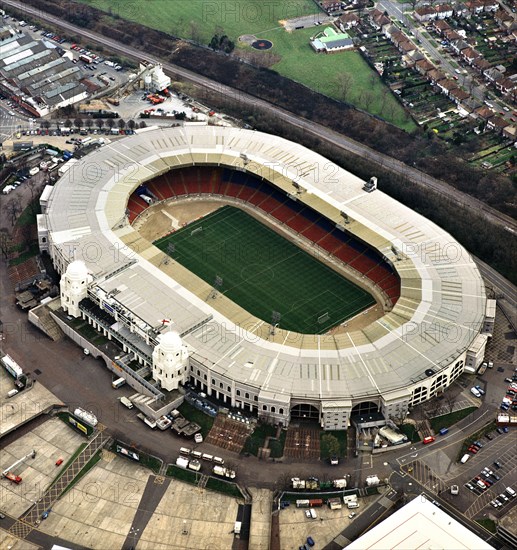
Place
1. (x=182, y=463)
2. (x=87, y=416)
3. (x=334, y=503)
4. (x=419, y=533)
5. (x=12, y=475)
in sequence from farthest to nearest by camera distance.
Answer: (x=87, y=416), (x=182, y=463), (x=12, y=475), (x=334, y=503), (x=419, y=533)

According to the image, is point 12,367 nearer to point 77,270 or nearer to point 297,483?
point 77,270

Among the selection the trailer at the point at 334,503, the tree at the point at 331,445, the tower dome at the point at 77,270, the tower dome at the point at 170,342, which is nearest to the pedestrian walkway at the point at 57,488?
the tower dome at the point at 170,342

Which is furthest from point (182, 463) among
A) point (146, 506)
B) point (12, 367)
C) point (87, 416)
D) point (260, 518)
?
point (12, 367)

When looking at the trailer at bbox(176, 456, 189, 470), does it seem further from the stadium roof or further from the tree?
the stadium roof

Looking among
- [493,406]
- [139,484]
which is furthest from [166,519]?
[493,406]

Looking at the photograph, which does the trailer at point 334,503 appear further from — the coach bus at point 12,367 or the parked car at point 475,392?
the coach bus at point 12,367

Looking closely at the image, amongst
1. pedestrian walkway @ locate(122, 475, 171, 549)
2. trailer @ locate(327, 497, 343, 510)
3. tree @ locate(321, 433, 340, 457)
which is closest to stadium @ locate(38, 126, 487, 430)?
tree @ locate(321, 433, 340, 457)
